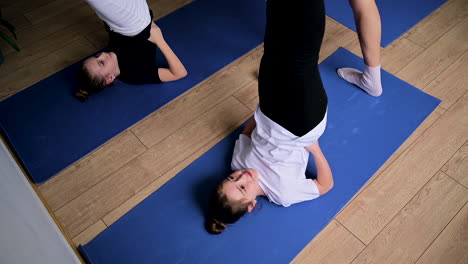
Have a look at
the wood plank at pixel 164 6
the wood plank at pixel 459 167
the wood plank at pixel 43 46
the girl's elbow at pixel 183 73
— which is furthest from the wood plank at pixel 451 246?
the wood plank at pixel 43 46

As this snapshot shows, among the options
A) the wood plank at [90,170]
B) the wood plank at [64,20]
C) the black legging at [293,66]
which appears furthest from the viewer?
the wood plank at [64,20]

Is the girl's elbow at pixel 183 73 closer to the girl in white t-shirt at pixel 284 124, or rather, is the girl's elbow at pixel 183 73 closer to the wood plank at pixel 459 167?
the girl in white t-shirt at pixel 284 124

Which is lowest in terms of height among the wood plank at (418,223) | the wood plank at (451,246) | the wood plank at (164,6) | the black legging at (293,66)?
the wood plank at (451,246)

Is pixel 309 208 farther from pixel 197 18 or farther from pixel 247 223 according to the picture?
pixel 197 18

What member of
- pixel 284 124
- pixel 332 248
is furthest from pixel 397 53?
pixel 332 248

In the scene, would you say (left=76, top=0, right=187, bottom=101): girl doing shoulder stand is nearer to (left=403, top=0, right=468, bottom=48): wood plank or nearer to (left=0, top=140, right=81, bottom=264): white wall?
(left=0, top=140, right=81, bottom=264): white wall

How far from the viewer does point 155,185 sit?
5.90 feet

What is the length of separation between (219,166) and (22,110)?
1331mm

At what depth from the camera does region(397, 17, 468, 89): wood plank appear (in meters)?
2.15

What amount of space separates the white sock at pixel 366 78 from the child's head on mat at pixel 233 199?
0.93m

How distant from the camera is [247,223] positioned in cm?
163

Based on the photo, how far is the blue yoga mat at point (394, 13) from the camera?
2.39m

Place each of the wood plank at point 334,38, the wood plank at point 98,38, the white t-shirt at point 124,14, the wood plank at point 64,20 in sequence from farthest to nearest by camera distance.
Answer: the wood plank at point 64,20, the wood plank at point 98,38, the wood plank at point 334,38, the white t-shirt at point 124,14

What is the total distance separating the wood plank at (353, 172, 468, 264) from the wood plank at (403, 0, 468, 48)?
109 cm
